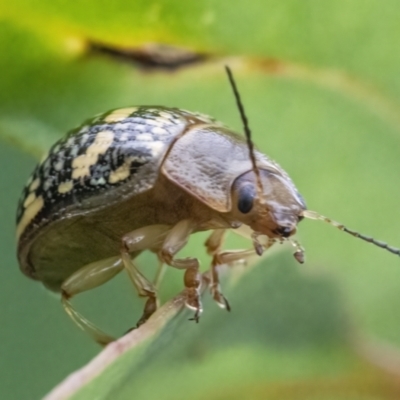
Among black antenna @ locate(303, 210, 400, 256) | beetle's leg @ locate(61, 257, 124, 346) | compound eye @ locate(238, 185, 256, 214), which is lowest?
beetle's leg @ locate(61, 257, 124, 346)

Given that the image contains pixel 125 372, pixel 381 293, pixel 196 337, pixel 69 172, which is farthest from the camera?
pixel 69 172

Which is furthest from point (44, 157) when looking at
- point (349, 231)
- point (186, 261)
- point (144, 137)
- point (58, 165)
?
point (349, 231)

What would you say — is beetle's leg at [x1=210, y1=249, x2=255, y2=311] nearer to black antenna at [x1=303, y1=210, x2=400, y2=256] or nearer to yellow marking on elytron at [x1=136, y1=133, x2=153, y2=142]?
black antenna at [x1=303, y1=210, x2=400, y2=256]

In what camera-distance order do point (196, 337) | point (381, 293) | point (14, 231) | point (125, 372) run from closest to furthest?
point (125, 372) → point (196, 337) → point (381, 293) → point (14, 231)

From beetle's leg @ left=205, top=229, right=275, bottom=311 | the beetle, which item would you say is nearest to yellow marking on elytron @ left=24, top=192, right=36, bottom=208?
the beetle

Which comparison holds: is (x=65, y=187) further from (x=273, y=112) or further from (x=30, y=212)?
(x=273, y=112)

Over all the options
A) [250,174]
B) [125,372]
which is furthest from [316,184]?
[125,372]

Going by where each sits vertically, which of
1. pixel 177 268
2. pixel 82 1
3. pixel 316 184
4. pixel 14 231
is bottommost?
pixel 14 231

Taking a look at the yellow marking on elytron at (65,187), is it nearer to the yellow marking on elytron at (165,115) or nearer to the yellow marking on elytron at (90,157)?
the yellow marking on elytron at (90,157)

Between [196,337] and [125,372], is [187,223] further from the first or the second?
[125,372]

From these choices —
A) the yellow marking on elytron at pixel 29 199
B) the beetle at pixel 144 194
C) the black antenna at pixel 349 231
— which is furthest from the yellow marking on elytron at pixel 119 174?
the black antenna at pixel 349 231
